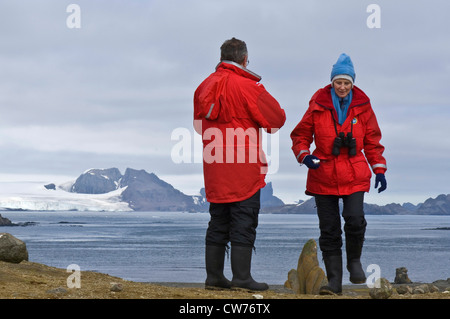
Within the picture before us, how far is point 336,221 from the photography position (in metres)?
7.53

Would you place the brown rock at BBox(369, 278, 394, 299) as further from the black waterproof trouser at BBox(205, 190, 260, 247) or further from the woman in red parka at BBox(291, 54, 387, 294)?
the black waterproof trouser at BBox(205, 190, 260, 247)

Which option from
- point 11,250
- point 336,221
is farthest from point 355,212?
point 11,250

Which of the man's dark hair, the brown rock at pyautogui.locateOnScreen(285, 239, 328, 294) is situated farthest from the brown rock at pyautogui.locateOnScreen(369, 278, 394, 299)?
the brown rock at pyautogui.locateOnScreen(285, 239, 328, 294)

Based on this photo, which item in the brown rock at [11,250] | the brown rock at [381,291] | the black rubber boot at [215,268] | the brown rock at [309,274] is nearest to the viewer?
the brown rock at [381,291]

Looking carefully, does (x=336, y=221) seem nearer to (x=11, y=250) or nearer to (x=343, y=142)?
(x=343, y=142)

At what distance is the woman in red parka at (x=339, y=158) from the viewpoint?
7363 mm

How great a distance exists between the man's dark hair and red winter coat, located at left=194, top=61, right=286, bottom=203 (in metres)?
0.23

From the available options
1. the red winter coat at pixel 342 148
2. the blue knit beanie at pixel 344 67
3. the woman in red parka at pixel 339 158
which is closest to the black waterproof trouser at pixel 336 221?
the woman in red parka at pixel 339 158

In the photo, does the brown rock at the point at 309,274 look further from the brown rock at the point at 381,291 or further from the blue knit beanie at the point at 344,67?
the blue knit beanie at the point at 344,67

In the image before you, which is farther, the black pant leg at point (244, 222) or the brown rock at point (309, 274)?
the brown rock at point (309, 274)
